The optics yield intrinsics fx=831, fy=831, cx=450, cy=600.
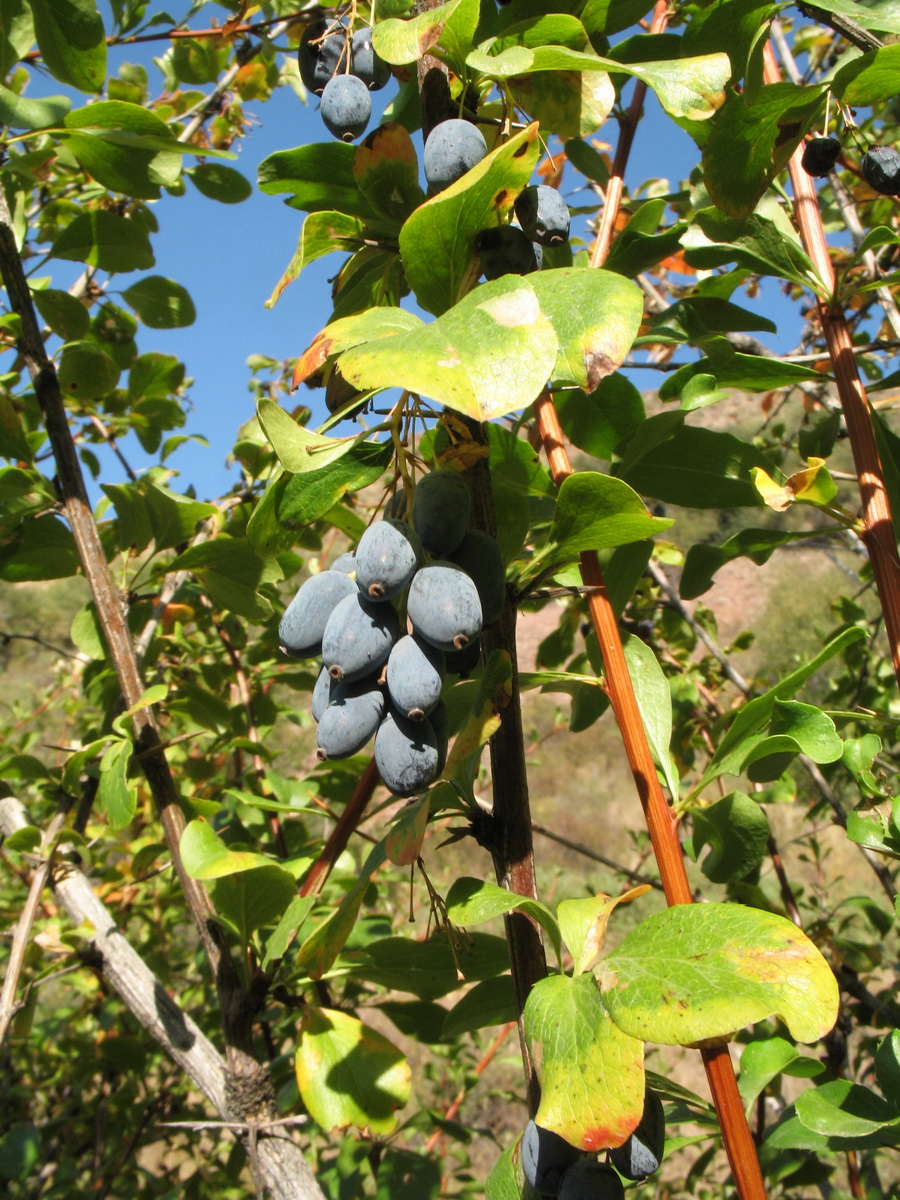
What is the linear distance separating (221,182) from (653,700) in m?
1.24

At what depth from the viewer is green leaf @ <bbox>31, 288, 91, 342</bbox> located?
A: 1.33 m

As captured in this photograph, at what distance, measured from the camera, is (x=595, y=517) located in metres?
0.66

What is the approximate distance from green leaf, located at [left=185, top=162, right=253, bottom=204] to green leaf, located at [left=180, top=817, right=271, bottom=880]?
1.14 m

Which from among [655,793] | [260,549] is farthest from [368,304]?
[655,793]

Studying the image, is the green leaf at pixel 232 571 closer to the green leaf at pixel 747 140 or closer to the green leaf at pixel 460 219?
the green leaf at pixel 460 219

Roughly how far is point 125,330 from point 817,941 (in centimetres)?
180

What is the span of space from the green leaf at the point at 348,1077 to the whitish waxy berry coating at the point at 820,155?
3.69 ft

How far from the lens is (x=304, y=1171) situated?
946 mm

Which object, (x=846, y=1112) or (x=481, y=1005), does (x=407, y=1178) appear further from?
(x=846, y=1112)

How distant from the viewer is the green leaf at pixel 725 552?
0.99 metres

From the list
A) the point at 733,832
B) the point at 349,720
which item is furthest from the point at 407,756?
the point at 733,832

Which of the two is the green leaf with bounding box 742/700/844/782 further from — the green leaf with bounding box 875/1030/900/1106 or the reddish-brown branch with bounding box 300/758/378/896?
the reddish-brown branch with bounding box 300/758/378/896

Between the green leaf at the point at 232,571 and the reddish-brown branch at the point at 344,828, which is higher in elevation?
the green leaf at the point at 232,571

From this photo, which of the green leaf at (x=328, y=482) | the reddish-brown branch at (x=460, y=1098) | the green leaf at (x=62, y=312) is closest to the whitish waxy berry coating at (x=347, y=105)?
the green leaf at (x=328, y=482)
